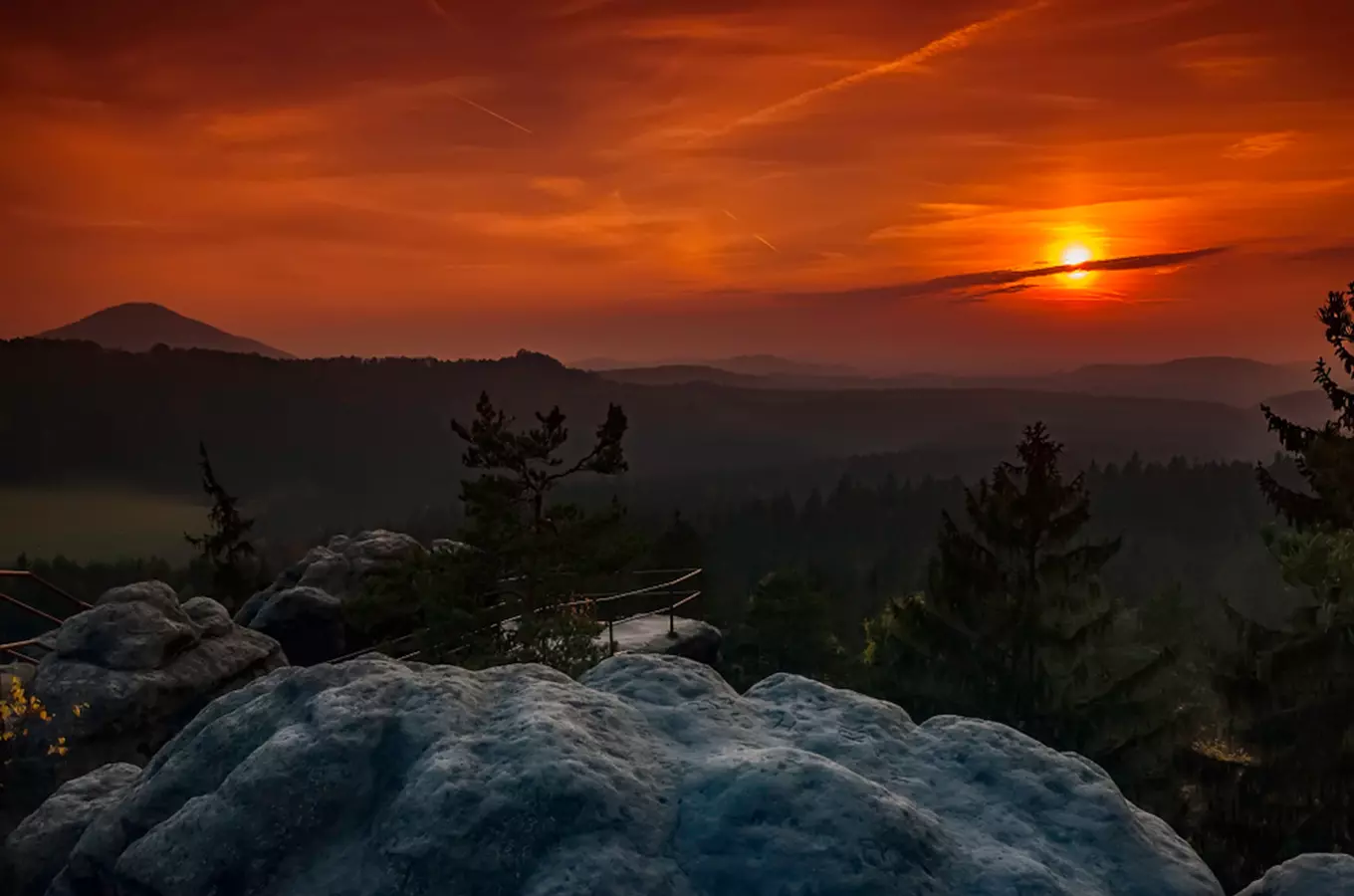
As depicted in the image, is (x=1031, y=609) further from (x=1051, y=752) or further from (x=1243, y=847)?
(x=1051, y=752)

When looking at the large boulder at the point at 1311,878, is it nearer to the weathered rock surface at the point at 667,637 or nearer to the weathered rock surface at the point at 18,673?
the weathered rock surface at the point at 18,673

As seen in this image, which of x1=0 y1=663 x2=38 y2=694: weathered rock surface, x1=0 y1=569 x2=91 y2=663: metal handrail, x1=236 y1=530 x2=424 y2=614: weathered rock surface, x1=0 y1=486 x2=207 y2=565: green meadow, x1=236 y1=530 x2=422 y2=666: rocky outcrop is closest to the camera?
x1=0 y1=569 x2=91 y2=663: metal handrail

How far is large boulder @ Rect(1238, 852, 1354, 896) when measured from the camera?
405 cm

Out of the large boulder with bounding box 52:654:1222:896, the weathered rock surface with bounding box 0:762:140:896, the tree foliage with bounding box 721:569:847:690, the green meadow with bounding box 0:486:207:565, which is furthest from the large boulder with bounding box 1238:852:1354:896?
the green meadow with bounding box 0:486:207:565

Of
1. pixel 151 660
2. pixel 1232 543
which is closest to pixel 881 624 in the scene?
pixel 151 660

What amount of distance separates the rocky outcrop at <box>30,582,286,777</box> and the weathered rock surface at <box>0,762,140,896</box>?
9.69m

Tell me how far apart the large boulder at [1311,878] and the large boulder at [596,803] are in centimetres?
24

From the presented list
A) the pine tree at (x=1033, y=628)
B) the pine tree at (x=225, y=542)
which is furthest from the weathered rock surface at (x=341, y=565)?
the pine tree at (x=1033, y=628)

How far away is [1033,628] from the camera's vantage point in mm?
22031

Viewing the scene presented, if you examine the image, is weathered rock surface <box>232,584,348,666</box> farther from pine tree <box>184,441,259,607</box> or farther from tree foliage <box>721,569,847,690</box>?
tree foliage <box>721,569,847,690</box>

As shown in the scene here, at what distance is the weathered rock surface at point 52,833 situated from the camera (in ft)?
18.5

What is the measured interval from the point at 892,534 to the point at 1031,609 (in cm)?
10534

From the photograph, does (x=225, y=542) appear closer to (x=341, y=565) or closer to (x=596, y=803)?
(x=341, y=565)

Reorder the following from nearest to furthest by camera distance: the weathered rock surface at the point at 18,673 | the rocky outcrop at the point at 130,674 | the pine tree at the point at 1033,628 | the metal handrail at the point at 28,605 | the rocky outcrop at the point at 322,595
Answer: the metal handrail at the point at 28,605 < the rocky outcrop at the point at 130,674 < the weathered rock surface at the point at 18,673 < the pine tree at the point at 1033,628 < the rocky outcrop at the point at 322,595
